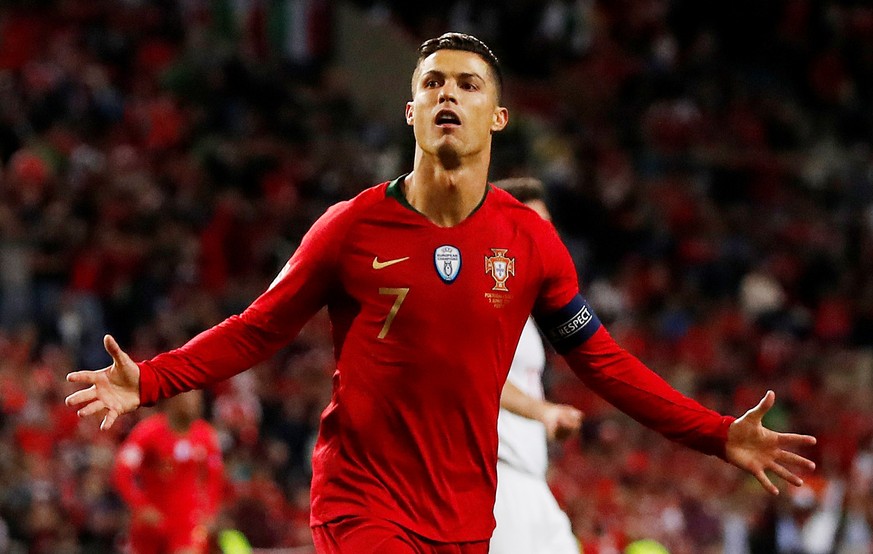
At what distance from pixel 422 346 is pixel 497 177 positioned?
12.0 meters

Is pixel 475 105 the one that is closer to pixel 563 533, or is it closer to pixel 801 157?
pixel 563 533

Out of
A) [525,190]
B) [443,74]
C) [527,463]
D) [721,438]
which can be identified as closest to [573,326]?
[721,438]

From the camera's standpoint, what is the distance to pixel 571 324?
4.52 m

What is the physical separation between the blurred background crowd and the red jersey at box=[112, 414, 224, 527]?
37 centimetres

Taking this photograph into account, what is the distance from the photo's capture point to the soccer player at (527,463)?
5438 mm

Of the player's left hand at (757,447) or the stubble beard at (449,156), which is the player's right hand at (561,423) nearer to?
the player's left hand at (757,447)

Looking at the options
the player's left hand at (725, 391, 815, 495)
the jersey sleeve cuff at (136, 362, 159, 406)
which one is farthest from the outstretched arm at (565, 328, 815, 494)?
the jersey sleeve cuff at (136, 362, 159, 406)

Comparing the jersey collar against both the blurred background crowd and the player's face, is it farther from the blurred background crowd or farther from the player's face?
the blurred background crowd

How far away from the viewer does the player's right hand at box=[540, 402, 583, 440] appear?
539cm

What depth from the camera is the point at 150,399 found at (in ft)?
13.3

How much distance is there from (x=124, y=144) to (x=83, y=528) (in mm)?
5381

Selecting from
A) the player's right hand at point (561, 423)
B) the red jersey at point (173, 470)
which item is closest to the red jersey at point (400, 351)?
the player's right hand at point (561, 423)

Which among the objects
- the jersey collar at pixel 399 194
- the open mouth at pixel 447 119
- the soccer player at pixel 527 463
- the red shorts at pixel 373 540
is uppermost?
the open mouth at pixel 447 119

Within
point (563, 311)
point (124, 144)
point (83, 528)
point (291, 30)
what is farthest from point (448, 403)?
point (291, 30)
